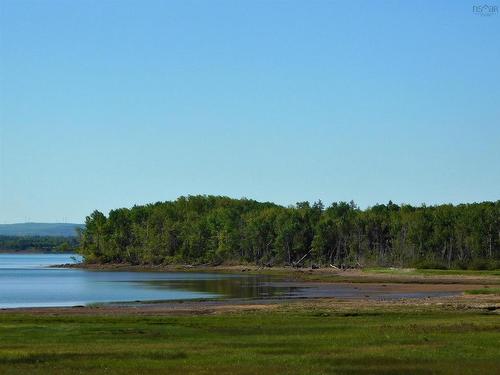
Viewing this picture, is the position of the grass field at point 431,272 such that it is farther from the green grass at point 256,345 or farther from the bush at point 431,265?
the green grass at point 256,345

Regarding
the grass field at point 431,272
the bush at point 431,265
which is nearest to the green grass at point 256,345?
the grass field at point 431,272

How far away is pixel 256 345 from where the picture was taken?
130ft

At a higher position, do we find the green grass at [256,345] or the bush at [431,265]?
the bush at [431,265]

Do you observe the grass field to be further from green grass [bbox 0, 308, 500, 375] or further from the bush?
green grass [bbox 0, 308, 500, 375]

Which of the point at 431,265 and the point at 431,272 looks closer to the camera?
the point at 431,272

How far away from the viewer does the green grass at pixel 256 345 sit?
3303 centimetres

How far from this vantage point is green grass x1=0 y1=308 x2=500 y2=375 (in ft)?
108

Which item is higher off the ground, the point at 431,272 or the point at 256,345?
the point at 431,272

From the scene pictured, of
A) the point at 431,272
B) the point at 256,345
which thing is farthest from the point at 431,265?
the point at 256,345

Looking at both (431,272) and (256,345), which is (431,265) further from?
(256,345)

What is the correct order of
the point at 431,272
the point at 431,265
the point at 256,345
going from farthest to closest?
the point at 431,265, the point at 431,272, the point at 256,345

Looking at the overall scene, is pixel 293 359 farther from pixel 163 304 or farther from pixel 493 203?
pixel 493 203

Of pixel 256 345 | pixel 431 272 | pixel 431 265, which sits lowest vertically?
pixel 256 345

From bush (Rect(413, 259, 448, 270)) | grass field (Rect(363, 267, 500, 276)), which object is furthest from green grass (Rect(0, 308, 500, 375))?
bush (Rect(413, 259, 448, 270))
